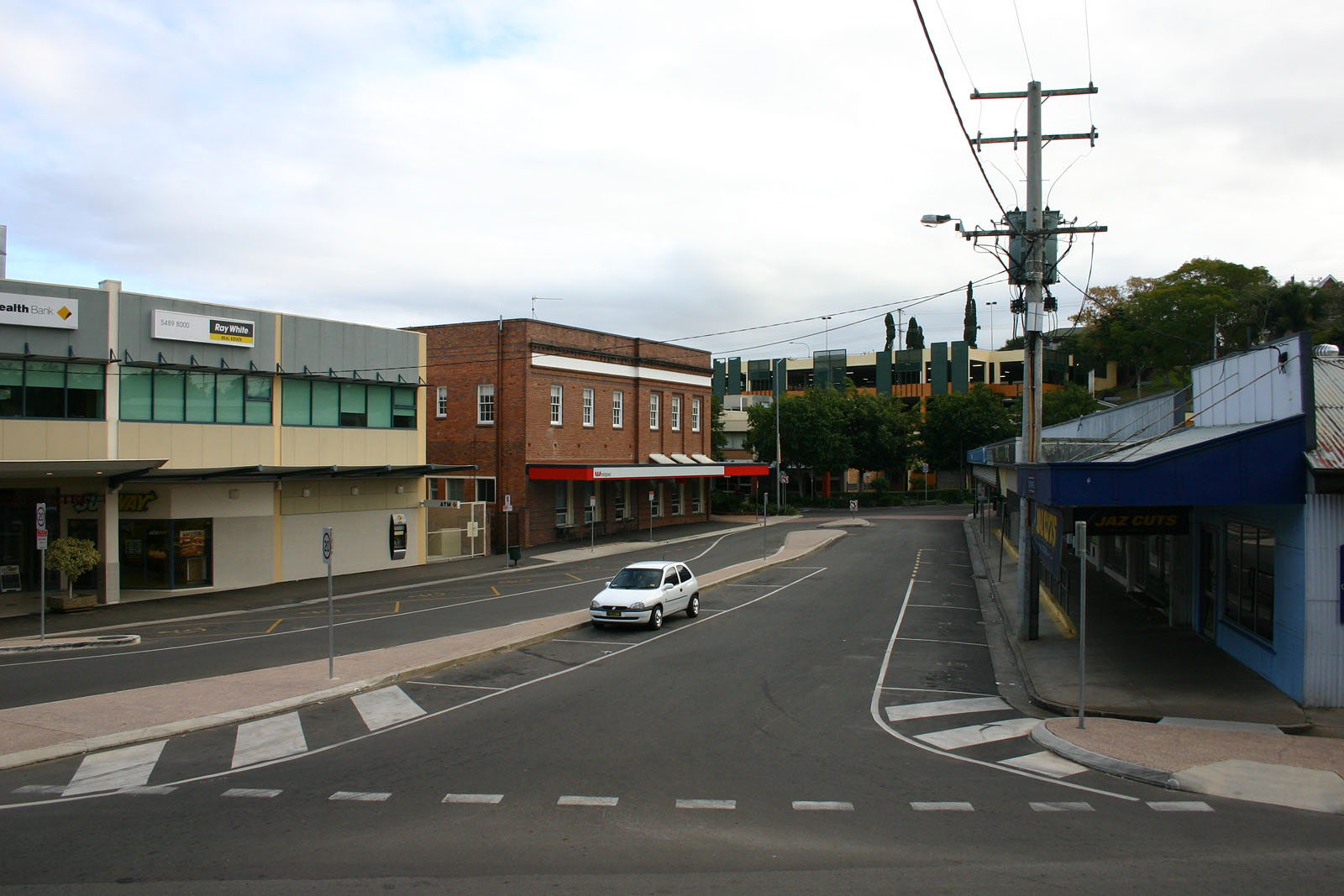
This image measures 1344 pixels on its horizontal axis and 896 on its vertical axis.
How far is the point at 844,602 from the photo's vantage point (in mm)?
25953

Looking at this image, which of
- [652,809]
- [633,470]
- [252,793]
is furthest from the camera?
[633,470]

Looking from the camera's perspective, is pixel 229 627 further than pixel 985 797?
Yes

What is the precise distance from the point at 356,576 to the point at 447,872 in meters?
27.0

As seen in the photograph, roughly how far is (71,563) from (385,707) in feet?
48.4

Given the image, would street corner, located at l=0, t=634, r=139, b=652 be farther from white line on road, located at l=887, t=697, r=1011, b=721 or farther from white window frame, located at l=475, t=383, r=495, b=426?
white window frame, located at l=475, t=383, r=495, b=426

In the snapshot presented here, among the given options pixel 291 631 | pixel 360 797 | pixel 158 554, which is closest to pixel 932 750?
pixel 360 797

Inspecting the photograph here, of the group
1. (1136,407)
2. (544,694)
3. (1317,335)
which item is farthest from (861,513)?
(544,694)

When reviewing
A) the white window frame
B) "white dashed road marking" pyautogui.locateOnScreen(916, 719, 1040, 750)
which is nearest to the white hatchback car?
"white dashed road marking" pyautogui.locateOnScreen(916, 719, 1040, 750)

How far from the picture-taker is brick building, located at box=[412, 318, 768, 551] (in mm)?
41875

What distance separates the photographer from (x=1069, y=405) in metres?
69.6

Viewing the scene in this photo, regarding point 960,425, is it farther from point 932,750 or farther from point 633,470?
point 932,750

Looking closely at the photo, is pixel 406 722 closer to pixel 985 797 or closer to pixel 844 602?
pixel 985 797

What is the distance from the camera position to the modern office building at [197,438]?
24312 mm

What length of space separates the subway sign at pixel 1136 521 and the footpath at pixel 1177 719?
243cm
